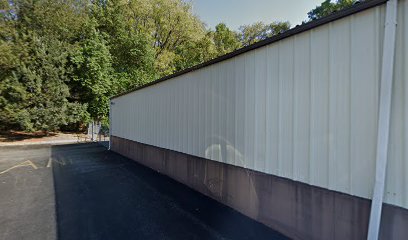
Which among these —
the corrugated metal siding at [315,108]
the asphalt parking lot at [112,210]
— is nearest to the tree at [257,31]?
the asphalt parking lot at [112,210]

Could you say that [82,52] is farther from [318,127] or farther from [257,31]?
[318,127]

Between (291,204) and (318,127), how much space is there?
3.55 feet

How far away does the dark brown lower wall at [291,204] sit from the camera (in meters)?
2.68

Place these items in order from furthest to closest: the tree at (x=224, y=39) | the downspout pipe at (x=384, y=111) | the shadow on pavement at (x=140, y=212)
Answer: the tree at (x=224, y=39) < the shadow on pavement at (x=140, y=212) < the downspout pipe at (x=384, y=111)

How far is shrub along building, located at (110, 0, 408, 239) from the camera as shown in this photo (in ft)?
7.97

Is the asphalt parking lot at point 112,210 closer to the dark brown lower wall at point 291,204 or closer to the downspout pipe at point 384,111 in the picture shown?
the dark brown lower wall at point 291,204

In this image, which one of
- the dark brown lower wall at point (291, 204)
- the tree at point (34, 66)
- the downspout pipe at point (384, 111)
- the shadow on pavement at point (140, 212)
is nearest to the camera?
the downspout pipe at point (384, 111)

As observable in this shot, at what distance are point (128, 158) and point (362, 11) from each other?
9239 millimetres

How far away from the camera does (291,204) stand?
3.42 meters

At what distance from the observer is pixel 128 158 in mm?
10289

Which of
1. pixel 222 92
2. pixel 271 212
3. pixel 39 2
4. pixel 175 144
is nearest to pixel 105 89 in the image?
pixel 39 2

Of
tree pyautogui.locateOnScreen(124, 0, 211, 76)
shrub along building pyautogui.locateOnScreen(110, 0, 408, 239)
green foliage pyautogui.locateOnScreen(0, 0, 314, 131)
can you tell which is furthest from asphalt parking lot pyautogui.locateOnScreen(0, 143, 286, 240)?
tree pyautogui.locateOnScreen(124, 0, 211, 76)

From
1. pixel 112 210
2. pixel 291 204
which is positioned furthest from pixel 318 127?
pixel 112 210

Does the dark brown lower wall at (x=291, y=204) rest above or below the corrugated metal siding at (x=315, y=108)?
below
